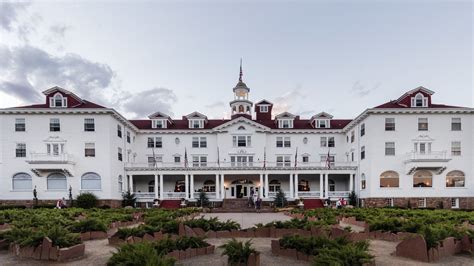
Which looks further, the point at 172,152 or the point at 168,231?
the point at 172,152

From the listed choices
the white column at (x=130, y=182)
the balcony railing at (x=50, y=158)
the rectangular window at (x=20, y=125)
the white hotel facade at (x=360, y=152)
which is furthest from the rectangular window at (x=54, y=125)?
the white column at (x=130, y=182)

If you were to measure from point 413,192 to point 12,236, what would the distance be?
37.6 m

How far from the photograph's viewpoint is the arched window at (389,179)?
37.8 meters

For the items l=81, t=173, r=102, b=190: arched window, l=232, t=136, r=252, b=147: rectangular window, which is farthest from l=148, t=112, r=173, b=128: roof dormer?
l=81, t=173, r=102, b=190: arched window

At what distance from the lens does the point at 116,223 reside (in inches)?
755

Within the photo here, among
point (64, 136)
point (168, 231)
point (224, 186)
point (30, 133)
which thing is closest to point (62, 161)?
point (64, 136)

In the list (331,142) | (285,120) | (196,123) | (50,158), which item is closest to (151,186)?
(196,123)

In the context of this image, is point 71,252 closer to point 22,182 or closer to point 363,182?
point 22,182

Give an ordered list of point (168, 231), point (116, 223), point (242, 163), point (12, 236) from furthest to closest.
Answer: point (242, 163) < point (116, 223) < point (168, 231) < point (12, 236)

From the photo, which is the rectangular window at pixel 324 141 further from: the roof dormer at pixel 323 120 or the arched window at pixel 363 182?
the arched window at pixel 363 182

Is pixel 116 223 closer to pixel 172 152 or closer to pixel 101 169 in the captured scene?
pixel 101 169

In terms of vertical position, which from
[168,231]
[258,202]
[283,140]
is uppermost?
[283,140]

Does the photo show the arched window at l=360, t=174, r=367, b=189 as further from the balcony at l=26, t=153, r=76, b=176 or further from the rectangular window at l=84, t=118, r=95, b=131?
the balcony at l=26, t=153, r=76, b=176

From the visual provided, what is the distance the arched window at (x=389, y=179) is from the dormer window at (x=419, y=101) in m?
8.16
